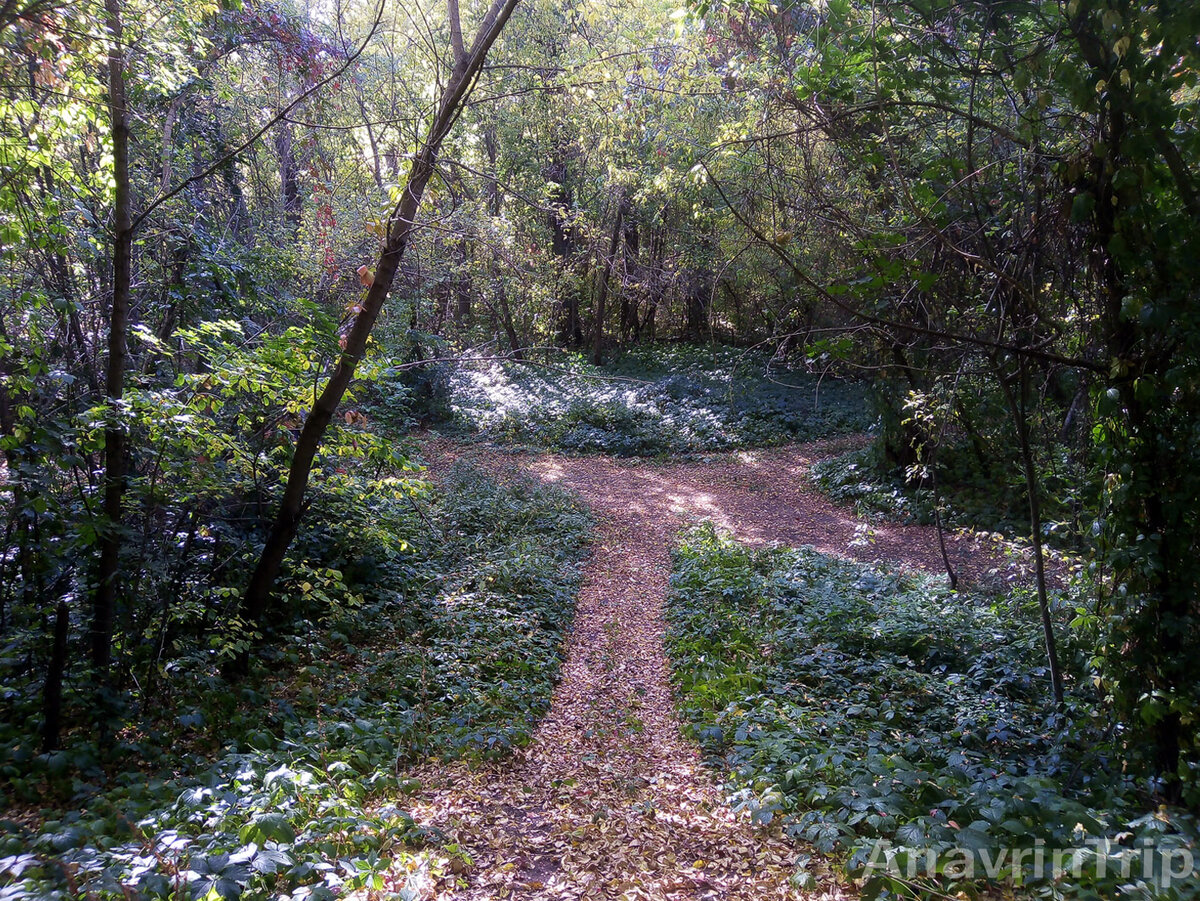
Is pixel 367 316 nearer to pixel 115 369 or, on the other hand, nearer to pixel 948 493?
pixel 115 369

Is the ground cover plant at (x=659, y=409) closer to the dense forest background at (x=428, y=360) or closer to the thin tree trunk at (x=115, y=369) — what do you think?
the dense forest background at (x=428, y=360)

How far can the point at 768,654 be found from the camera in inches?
254

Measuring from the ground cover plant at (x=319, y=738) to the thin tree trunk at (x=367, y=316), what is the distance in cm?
34

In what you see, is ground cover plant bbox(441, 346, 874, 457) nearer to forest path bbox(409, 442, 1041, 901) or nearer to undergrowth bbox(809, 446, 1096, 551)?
undergrowth bbox(809, 446, 1096, 551)

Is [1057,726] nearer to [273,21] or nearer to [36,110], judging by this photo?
[36,110]

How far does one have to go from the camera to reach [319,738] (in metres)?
4.52

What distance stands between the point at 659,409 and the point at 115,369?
1594cm

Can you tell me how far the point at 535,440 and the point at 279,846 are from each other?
1577 cm

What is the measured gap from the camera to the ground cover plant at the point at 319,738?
2699 mm

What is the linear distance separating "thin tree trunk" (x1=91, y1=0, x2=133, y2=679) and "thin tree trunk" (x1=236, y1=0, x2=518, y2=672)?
122 cm

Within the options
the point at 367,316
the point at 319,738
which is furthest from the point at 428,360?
the point at 319,738

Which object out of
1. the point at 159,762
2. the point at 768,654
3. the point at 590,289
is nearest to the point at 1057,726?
the point at 768,654

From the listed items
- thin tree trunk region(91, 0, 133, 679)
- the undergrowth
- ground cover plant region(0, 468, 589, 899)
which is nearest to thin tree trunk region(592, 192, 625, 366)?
the undergrowth

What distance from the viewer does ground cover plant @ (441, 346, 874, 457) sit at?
58.9 feet
